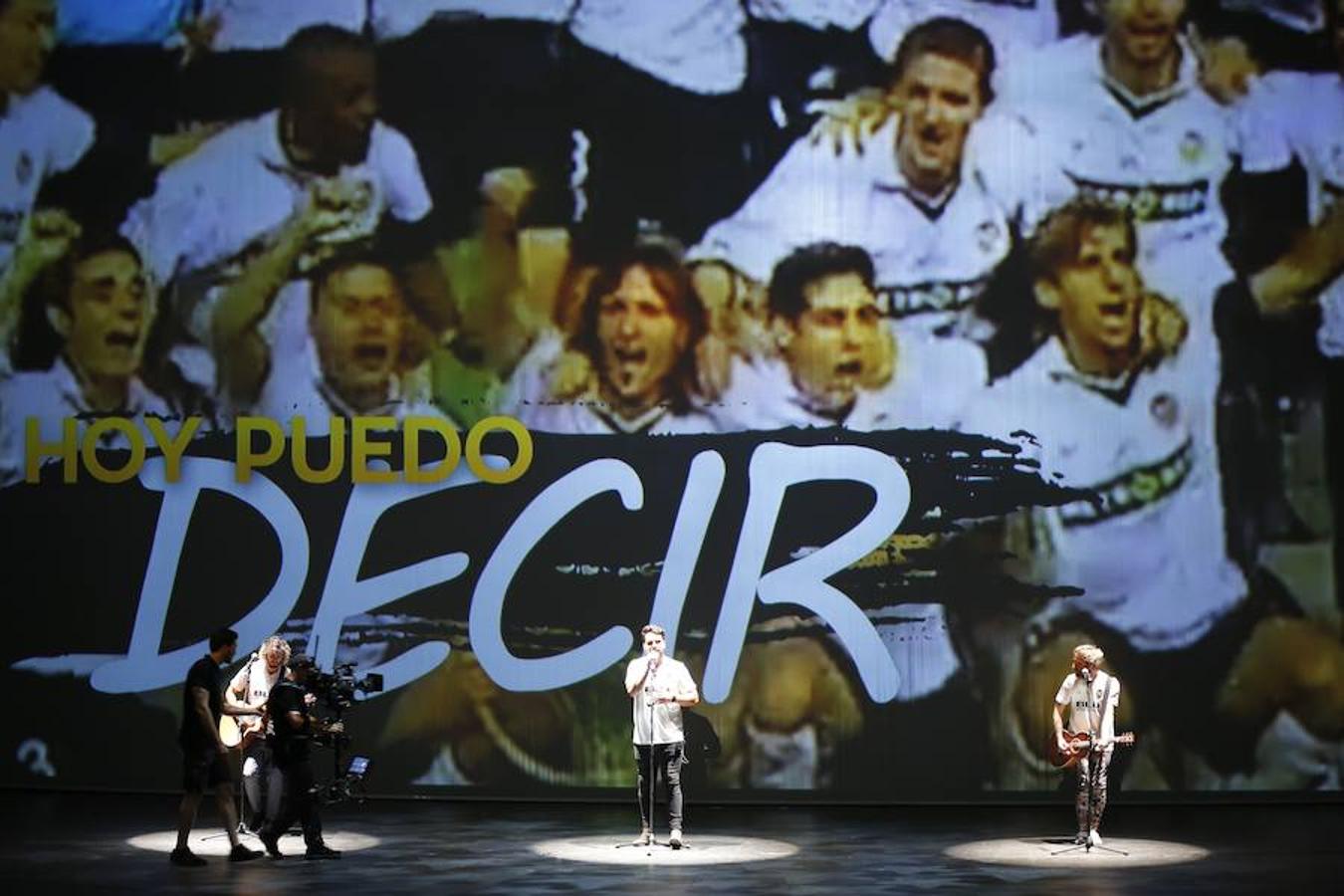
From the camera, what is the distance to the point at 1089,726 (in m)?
14.1

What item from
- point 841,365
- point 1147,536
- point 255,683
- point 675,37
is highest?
point 675,37

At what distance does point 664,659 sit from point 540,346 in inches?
166

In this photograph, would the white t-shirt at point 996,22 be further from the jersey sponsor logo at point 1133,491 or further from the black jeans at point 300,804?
the black jeans at point 300,804

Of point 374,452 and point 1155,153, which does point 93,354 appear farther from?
point 1155,153

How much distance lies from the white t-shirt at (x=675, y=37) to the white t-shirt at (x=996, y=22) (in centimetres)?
124

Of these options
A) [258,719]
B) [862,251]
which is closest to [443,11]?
[862,251]

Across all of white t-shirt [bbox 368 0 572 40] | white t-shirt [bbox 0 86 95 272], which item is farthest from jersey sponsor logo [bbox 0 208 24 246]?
→ white t-shirt [bbox 368 0 572 40]

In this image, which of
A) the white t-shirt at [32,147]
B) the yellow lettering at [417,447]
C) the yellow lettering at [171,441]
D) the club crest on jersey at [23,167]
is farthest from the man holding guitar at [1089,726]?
the club crest on jersey at [23,167]

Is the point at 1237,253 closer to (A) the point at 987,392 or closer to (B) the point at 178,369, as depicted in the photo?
(A) the point at 987,392

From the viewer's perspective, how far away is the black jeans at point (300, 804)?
13.6 metres

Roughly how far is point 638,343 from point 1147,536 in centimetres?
467

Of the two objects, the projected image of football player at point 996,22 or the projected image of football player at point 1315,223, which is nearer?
the projected image of football player at point 1315,223

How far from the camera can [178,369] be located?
1820cm

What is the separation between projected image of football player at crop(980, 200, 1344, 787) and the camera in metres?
17.3
